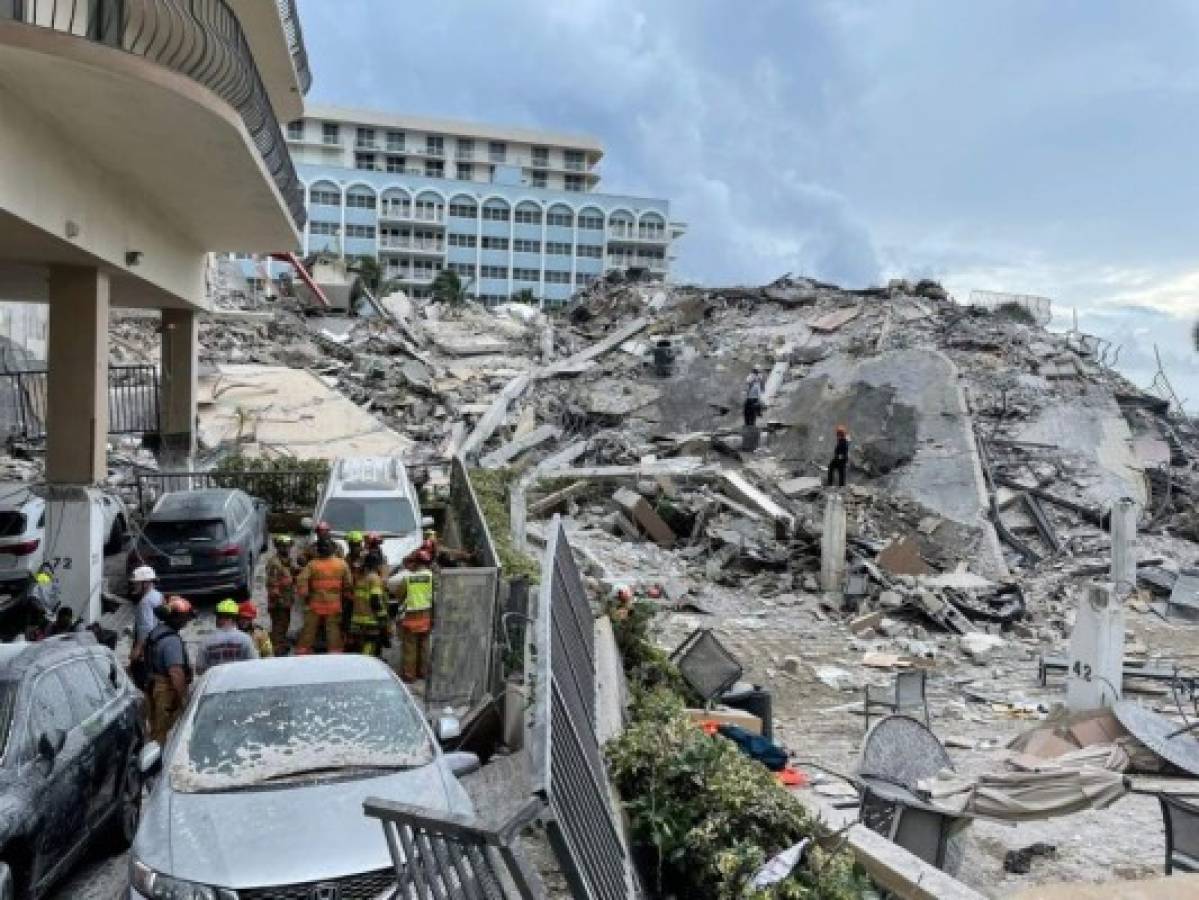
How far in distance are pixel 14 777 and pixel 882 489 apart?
2017 centimetres

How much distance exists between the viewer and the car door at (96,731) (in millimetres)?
6754

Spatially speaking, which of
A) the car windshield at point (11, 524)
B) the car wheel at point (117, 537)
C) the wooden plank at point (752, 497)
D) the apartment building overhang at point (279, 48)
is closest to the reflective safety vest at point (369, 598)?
the car windshield at point (11, 524)

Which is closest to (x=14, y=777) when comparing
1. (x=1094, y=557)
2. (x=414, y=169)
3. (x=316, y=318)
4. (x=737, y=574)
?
(x=737, y=574)

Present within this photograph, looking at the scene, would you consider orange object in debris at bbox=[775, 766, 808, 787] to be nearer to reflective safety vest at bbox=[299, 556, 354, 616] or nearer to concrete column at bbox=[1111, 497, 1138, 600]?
reflective safety vest at bbox=[299, 556, 354, 616]

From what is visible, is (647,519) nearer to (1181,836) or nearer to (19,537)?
(19,537)

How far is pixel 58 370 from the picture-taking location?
11656 mm

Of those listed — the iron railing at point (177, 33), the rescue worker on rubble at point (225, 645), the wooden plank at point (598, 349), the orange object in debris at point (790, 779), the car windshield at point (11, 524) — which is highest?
the iron railing at point (177, 33)

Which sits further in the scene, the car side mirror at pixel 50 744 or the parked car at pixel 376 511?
the parked car at pixel 376 511

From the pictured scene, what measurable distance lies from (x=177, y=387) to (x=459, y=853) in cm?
1866

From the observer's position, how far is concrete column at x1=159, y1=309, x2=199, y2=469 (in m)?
20.0

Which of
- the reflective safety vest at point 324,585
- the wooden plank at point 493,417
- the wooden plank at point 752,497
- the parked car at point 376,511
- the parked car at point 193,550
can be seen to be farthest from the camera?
the wooden plank at point 493,417

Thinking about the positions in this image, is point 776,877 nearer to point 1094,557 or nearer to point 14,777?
point 14,777

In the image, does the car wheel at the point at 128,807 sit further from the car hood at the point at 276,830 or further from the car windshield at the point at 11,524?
the car windshield at the point at 11,524

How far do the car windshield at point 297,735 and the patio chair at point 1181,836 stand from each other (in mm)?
4561
